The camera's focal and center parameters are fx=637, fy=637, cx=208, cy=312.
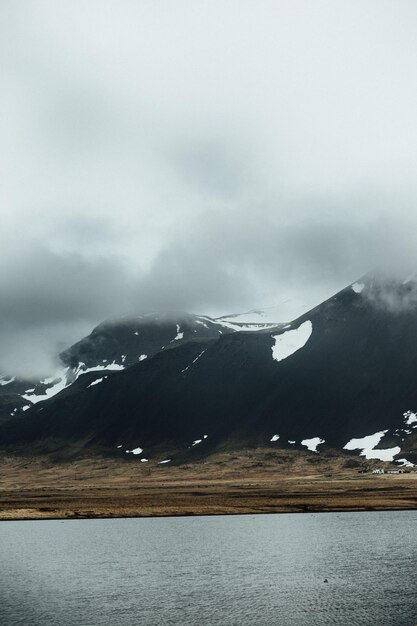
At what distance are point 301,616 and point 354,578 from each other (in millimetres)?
14714

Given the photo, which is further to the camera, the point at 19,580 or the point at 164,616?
the point at 19,580

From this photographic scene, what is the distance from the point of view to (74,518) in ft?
397

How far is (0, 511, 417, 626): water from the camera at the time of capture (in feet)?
141

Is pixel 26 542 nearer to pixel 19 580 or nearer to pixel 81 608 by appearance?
pixel 19 580

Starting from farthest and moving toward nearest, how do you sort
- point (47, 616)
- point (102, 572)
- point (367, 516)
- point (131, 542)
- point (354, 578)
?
point (367, 516) < point (131, 542) < point (102, 572) < point (354, 578) < point (47, 616)

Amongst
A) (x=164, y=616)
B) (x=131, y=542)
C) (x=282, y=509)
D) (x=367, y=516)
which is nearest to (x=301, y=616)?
(x=164, y=616)

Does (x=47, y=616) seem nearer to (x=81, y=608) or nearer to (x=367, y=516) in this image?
(x=81, y=608)

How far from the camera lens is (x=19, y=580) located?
58344mm

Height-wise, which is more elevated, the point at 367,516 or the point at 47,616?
the point at 47,616

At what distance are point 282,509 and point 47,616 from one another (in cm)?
8329

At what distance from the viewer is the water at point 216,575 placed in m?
43.0

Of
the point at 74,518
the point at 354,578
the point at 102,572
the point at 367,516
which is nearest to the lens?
the point at 354,578

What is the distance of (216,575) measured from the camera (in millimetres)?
58031

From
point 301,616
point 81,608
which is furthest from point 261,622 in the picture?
point 81,608
